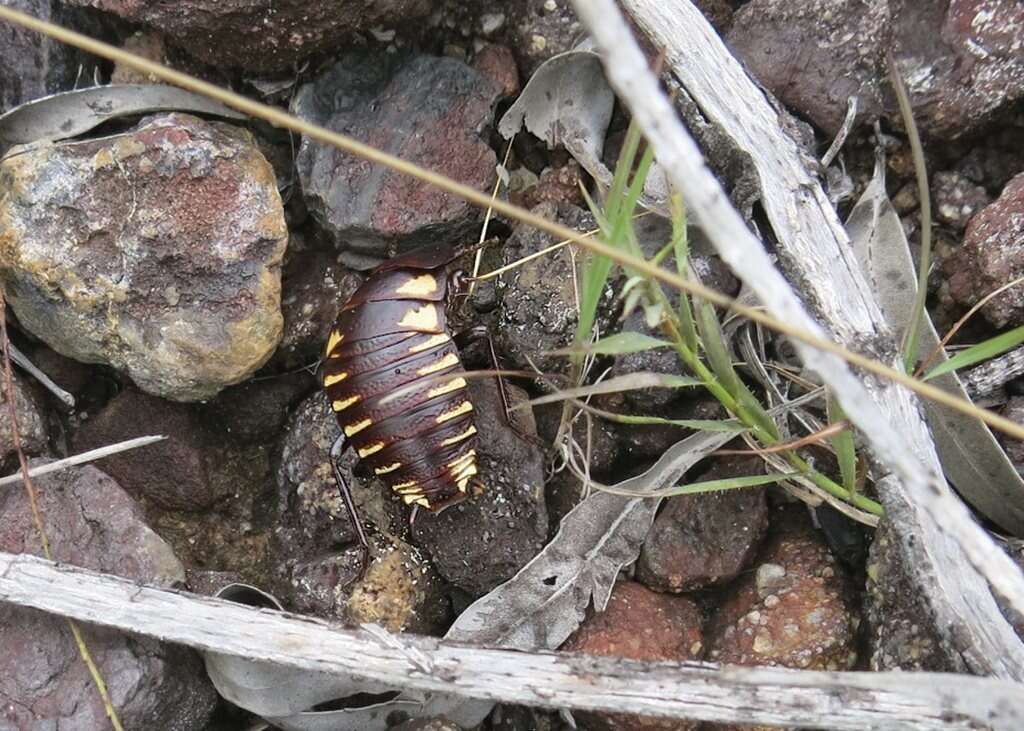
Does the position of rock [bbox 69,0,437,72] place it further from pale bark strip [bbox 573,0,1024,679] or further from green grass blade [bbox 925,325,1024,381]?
green grass blade [bbox 925,325,1024,381]

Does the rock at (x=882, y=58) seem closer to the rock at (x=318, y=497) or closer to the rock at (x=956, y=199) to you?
the rock at (x=956, y=199)

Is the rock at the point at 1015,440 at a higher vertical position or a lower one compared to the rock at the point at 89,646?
higher

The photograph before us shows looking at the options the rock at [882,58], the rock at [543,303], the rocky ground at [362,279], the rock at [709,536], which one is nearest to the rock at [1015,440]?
the rocky ground at [362,279]

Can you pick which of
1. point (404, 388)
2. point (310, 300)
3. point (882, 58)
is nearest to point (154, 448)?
point (310, 300)

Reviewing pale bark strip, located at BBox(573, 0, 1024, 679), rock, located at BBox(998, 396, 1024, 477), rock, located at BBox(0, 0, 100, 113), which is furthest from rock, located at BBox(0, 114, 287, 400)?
rock, located at BBox(998, 396, 1024, 477)

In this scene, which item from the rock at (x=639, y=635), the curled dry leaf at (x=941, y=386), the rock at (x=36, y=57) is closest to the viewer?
the curled dry leaf at (x=941, y=386)

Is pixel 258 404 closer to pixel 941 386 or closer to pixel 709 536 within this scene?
pixel 709 536
